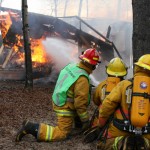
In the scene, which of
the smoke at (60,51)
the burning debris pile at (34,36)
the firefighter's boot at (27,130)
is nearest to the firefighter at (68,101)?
the firefighter's boot at (27,130)

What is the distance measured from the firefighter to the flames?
769 centimetres

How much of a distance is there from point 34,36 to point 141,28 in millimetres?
7634

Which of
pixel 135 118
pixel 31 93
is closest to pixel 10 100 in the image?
pixel 31 93

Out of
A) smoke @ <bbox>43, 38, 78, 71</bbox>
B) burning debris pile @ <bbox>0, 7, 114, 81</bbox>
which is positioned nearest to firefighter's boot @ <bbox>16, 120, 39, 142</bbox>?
burning debris pile @ <bbox>0, 7, 114, 81</bbox>

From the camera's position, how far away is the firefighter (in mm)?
5375

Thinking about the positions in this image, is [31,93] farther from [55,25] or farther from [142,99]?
[142,99]

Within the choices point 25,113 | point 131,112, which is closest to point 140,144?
point 131,112

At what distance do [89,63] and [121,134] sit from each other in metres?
1.41

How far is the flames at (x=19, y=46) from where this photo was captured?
13.0 metres

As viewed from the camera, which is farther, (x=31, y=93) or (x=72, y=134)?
(x=31, y=93)

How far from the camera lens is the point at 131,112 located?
4.41m

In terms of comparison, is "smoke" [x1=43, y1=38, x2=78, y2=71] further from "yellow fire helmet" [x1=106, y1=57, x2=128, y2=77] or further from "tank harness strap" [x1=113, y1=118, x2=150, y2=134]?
"tank harness strap" [x1=113, y1=118, x2=150, y2=134]

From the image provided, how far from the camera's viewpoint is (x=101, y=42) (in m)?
13.9

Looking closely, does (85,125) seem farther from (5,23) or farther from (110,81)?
→ (5,23)
